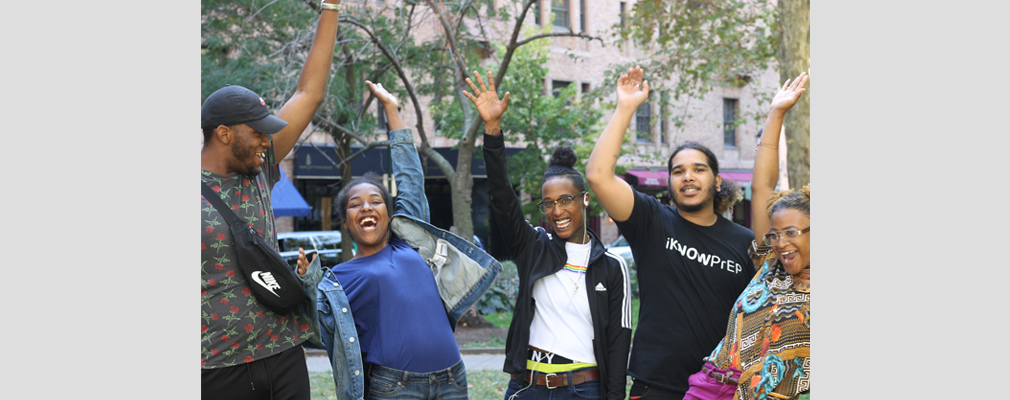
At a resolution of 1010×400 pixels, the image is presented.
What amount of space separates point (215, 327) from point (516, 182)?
13.7 metres

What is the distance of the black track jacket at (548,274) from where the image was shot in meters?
3.53

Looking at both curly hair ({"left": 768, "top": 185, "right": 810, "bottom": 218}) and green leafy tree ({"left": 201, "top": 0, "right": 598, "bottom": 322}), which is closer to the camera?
curly hair ({"left": 768, "top": 185, "right": 810, "bottom": 218})

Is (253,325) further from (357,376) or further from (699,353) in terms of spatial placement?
(699,353)

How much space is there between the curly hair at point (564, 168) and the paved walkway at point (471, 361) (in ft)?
16.4

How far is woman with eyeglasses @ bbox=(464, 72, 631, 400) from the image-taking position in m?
3.51

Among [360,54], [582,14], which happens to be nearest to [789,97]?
[360,54]

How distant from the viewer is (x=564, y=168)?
3.85 m

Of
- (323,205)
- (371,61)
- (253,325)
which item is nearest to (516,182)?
(371,61)

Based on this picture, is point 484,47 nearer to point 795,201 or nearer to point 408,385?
point 408,385

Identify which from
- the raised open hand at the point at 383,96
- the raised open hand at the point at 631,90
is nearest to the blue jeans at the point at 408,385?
the raised open hand at the point at 383,96

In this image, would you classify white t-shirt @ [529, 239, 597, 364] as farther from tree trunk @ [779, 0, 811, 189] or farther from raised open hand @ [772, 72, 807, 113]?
tree trunk @ [779, 0, 811, 189]

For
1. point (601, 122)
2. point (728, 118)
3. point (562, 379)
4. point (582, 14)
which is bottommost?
point (562, 379)

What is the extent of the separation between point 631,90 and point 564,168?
0.55 meters

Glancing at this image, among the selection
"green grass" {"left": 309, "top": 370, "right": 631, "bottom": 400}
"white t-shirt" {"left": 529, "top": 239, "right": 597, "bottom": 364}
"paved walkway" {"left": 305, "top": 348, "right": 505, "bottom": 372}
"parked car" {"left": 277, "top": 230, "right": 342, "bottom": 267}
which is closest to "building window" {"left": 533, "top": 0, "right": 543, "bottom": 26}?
"paved walkway" {"left": 305, "top": 348, "right": 505, "bottom": 372}
